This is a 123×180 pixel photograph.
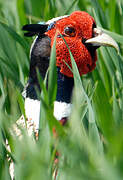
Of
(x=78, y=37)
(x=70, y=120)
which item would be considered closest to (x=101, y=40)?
(x=78, y=37)

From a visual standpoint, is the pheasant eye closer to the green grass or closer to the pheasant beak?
the pheasant beak

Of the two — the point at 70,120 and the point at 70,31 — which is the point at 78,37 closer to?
the point at 70,31

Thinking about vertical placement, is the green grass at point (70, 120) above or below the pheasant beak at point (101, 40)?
below

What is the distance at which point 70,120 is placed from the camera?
1.03 metres

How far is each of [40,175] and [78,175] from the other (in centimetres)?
12

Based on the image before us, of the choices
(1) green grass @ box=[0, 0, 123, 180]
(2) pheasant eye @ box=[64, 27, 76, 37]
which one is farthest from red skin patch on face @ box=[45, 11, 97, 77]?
(1) green grass @ box=[0, 0, 123, 180]

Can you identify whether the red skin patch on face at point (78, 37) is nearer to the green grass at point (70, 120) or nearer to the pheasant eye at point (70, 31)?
the pheasant eye at point (70, 31)

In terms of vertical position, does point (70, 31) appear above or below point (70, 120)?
above

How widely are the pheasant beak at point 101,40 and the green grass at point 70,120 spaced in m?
0.12

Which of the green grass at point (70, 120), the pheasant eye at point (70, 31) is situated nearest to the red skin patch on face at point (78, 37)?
the pheasant eye at point (70, 31)

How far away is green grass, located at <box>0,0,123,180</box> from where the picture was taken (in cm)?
78

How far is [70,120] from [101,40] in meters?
0.73

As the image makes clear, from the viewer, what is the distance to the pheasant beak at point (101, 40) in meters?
1.66

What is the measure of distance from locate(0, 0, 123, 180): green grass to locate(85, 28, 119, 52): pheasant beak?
0.12m
